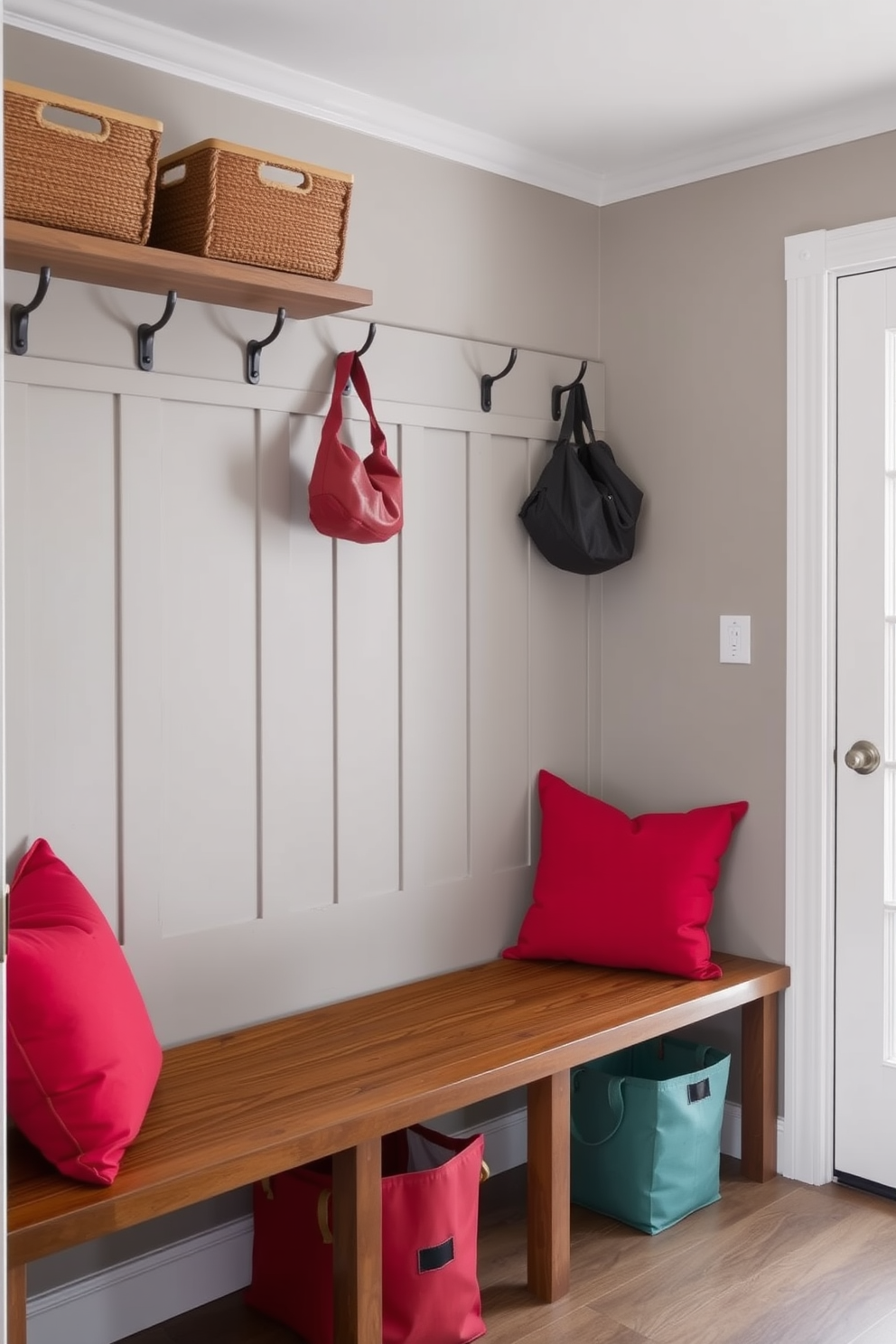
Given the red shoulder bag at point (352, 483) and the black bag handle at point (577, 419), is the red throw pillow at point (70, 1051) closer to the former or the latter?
the red shoulder bag at point (352, 483)

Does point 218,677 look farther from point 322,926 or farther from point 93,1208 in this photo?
point 93,1208

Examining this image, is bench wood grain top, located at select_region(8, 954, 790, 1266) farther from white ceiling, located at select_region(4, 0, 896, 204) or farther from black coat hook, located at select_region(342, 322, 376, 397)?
white ceiling, located at select_region(4, 0, 896, 204)

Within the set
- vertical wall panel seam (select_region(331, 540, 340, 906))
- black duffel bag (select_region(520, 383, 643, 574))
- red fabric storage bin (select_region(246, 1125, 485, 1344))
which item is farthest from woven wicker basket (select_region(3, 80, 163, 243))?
red fabric storage bin (select_region(246, 1125, 485, 1344))

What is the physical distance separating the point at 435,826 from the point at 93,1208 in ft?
4.22

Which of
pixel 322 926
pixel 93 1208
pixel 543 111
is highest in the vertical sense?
pixel 543 111

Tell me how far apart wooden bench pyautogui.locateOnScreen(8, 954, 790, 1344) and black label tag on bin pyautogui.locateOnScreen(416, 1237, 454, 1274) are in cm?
14

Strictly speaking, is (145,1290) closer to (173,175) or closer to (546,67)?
(173,175)

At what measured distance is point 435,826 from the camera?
113 inches

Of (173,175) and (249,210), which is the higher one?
(173,175)

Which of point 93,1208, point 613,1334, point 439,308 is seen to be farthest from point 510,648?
point 93,1208

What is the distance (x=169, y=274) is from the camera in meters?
2.13

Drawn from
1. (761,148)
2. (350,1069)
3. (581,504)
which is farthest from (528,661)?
(761,148)

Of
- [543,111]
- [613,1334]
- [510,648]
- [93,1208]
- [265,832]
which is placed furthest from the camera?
[510,648]

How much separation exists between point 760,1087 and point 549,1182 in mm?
707
